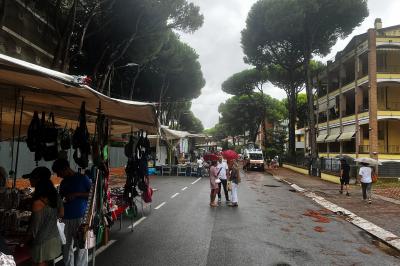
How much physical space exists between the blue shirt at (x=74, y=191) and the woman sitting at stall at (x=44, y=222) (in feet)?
2.30

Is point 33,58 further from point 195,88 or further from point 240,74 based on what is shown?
point 240,74

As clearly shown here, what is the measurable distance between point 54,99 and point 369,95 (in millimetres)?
Answer: 29154

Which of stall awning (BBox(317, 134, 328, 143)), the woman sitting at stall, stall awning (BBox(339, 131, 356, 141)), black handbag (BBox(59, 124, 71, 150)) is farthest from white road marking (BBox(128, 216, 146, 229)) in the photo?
stall awning (BBox(317, 134, 328, 143))

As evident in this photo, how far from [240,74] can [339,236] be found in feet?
194

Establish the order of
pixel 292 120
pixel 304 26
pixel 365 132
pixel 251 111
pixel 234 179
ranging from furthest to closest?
pixel 251 111
pixel 292 120
pixel 304 26
pixel 365 132
pixel 234 179

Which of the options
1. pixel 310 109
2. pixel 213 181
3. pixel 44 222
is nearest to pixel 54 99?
pixel 44 222

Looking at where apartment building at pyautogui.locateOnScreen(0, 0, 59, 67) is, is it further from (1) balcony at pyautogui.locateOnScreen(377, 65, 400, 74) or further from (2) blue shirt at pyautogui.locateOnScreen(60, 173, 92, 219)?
(1) balcony at pyautogui.locateOnScreen(377, 65, 400, 74)

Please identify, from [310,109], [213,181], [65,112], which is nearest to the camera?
[65,112]

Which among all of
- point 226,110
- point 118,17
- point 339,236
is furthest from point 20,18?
point 226,110

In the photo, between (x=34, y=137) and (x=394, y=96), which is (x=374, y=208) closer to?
(x=34, y=137)

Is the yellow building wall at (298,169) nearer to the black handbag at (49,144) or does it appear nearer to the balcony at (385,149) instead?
the balcony at (385,149)

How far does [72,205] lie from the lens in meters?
6.41

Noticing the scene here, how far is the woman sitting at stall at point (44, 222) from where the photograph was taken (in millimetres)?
5340

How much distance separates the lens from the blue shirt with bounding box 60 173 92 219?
6.40 m
